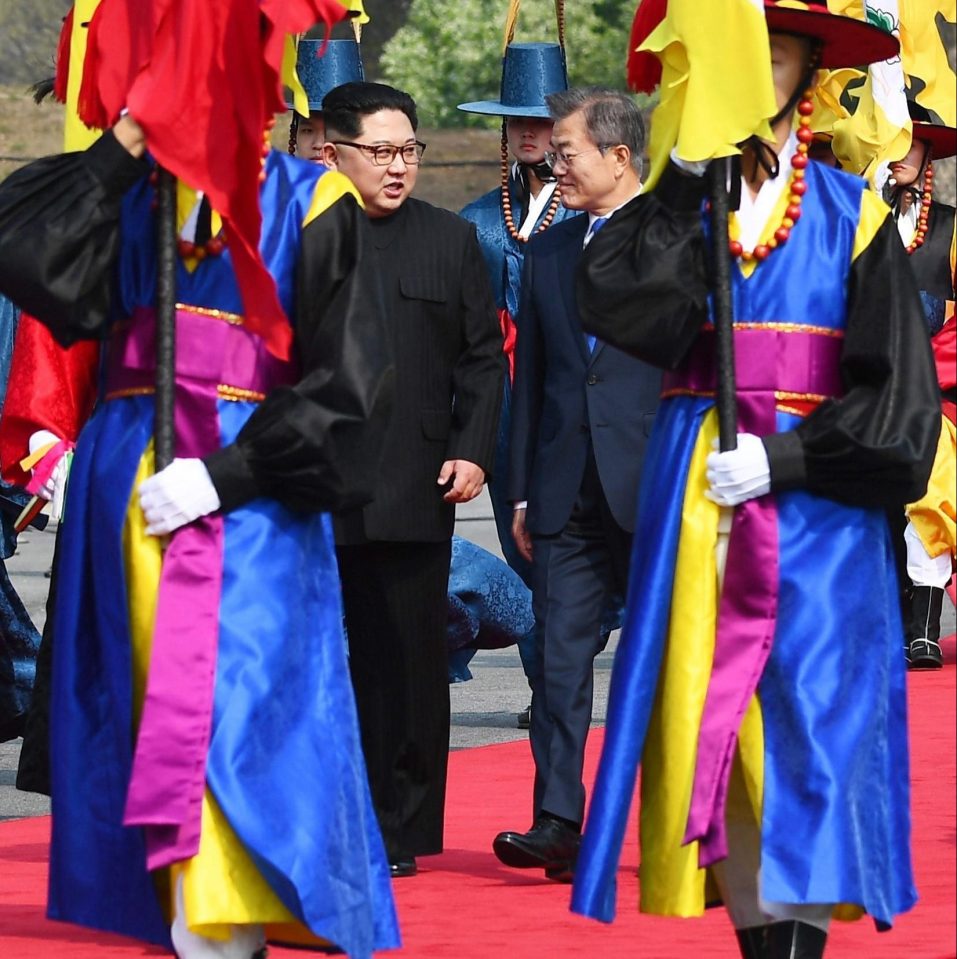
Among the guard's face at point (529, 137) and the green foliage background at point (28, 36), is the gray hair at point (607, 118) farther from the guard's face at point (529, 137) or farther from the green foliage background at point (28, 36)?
the green foliage background at point (28, 36)

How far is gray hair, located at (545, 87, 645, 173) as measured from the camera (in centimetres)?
604

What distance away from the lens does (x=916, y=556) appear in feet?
30.9

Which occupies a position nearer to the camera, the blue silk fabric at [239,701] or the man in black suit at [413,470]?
the blue silk fabric at [239,701]

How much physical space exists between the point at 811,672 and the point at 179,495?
1.05 meters

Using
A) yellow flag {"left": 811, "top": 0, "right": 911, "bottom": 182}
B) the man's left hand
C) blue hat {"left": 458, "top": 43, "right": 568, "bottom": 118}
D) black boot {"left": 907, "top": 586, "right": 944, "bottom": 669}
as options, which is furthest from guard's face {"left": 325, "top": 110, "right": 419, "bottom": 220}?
black boot {"left": 907, "top": 586, "right": 944, "bottom": 669}

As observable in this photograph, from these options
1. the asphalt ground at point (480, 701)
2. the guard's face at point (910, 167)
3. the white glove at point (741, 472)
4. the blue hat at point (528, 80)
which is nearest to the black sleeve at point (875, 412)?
the white glove at point (741, 472)

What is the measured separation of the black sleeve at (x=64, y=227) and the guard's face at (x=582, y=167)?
207 centimetres

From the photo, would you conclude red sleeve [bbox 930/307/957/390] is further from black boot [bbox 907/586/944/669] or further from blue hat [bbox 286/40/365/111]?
blue hat [bbox 286/40/365/111]

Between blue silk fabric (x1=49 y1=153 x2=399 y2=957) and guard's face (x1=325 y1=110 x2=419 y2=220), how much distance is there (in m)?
1.73

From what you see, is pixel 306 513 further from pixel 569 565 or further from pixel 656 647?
pixel 569 565

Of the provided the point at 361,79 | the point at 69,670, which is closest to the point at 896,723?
the point at 69,670

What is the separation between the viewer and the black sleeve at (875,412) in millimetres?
4262

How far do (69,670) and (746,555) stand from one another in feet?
3.59

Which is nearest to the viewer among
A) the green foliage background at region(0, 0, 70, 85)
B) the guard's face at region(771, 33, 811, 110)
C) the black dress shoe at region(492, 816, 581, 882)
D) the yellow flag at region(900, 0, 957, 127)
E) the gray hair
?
the guard's face at region(771, 33, 811, 110)
